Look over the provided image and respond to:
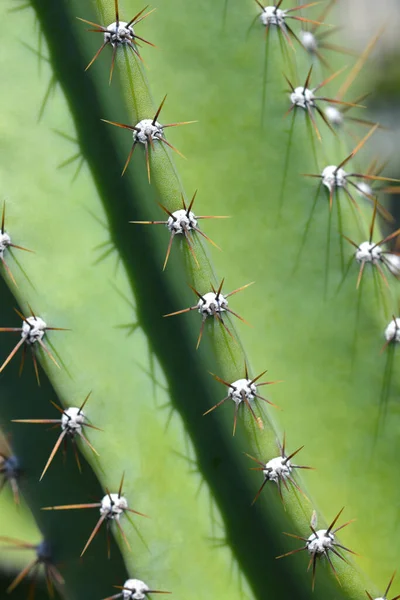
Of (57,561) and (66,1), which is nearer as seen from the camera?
(66,1)

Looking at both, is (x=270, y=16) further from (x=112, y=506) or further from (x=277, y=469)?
(x=112, y=506)

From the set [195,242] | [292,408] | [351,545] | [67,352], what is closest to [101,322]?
[67,352]

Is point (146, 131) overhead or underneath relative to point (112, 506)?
overhead

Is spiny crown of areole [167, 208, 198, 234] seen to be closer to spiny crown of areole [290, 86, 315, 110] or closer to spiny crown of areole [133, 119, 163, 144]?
spiny crown of areole [133, 119, 163, 144]

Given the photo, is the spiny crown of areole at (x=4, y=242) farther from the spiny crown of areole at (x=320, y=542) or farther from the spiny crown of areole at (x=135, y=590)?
the spiny crown of areole at (x=320, y=542)

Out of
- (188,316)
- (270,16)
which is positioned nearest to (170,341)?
(188,316)

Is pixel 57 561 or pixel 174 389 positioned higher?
pixel 174 389

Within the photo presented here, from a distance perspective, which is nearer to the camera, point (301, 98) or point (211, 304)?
point (211, 304)

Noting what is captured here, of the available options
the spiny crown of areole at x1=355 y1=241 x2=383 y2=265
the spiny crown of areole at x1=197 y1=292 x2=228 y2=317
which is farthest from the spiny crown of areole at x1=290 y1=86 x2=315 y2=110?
the spiny crown of areole at x1=197 y1=292 x2=228 y2=317

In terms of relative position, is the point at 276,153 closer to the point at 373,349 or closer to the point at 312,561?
the point at 373,349
